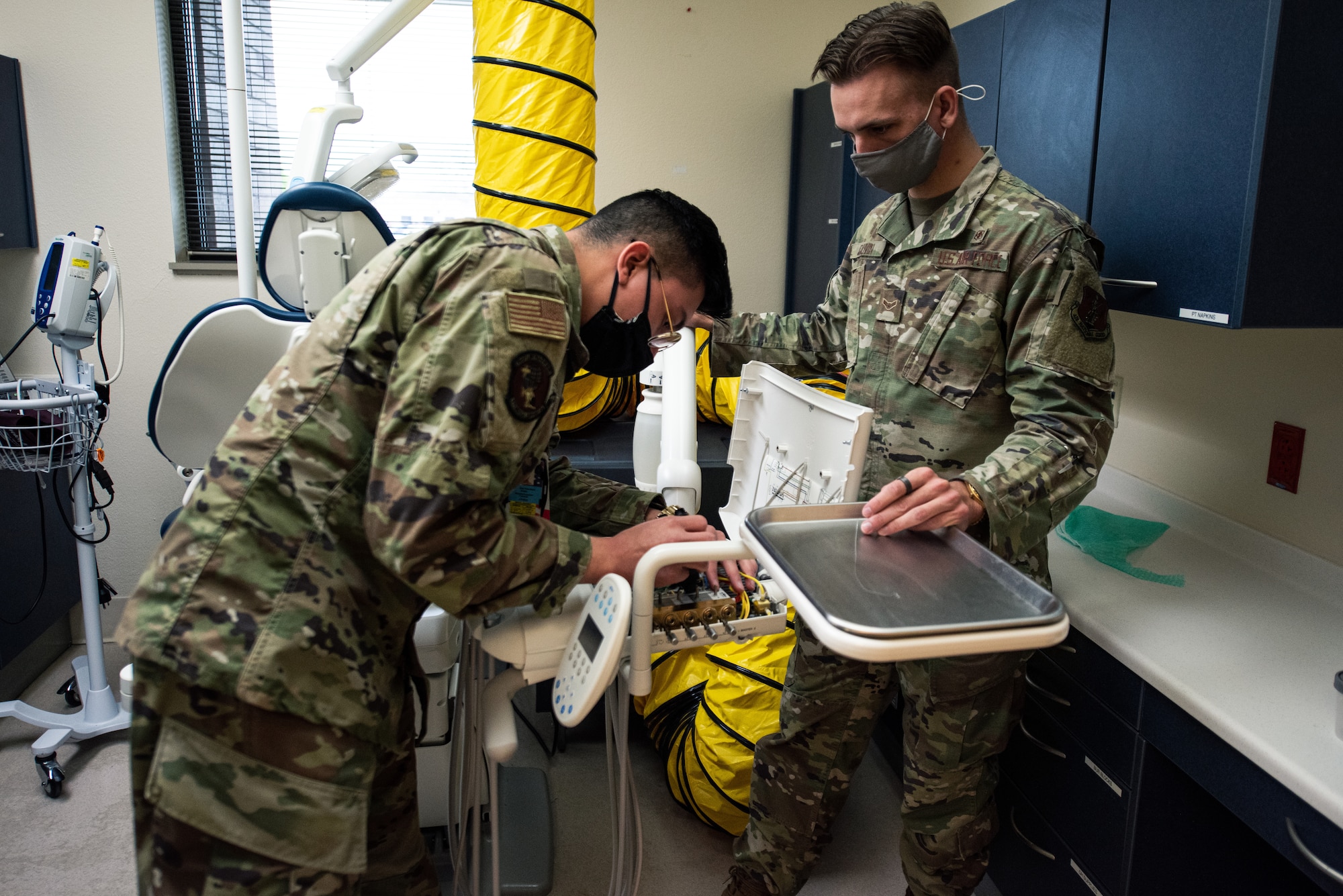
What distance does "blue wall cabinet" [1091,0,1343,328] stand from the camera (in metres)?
1.31

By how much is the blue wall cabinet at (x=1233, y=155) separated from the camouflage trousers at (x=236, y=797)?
56.4 inches

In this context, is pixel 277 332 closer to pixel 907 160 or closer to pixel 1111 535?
pixel 907 160

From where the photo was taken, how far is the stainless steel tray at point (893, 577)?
2.99 ft

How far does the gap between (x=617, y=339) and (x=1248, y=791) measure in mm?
1065

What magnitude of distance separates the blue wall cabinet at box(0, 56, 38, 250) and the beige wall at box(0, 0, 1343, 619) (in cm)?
4

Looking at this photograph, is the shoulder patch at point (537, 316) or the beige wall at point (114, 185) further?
the beige wall at point (114, 185)

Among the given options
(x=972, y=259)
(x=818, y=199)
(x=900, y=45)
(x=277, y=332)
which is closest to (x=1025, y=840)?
(x=972, y=259)

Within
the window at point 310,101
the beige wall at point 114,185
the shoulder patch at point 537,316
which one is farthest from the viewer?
the window at point 310,101

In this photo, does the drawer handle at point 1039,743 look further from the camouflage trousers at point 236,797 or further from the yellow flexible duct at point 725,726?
the camouflage trousers at point 236,797

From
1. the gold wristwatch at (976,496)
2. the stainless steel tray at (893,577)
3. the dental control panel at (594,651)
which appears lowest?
the dental control panel at (594,651)

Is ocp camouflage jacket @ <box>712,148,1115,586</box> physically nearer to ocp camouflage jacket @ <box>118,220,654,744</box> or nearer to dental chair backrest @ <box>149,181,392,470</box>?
ocp camouflage jacket @ <box>118,220,654,744</box>

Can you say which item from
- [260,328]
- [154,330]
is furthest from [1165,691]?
[154,330]

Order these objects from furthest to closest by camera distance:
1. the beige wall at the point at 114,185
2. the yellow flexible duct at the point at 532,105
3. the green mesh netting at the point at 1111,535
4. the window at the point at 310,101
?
the window at the point at 310,101
the beige wall at the point at 114,185
the yellow flexible duct at the point at 532,105
the green mesh netting at the point at 1111,535

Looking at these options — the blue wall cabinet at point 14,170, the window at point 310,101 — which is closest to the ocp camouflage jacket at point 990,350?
the window at point 310,101
